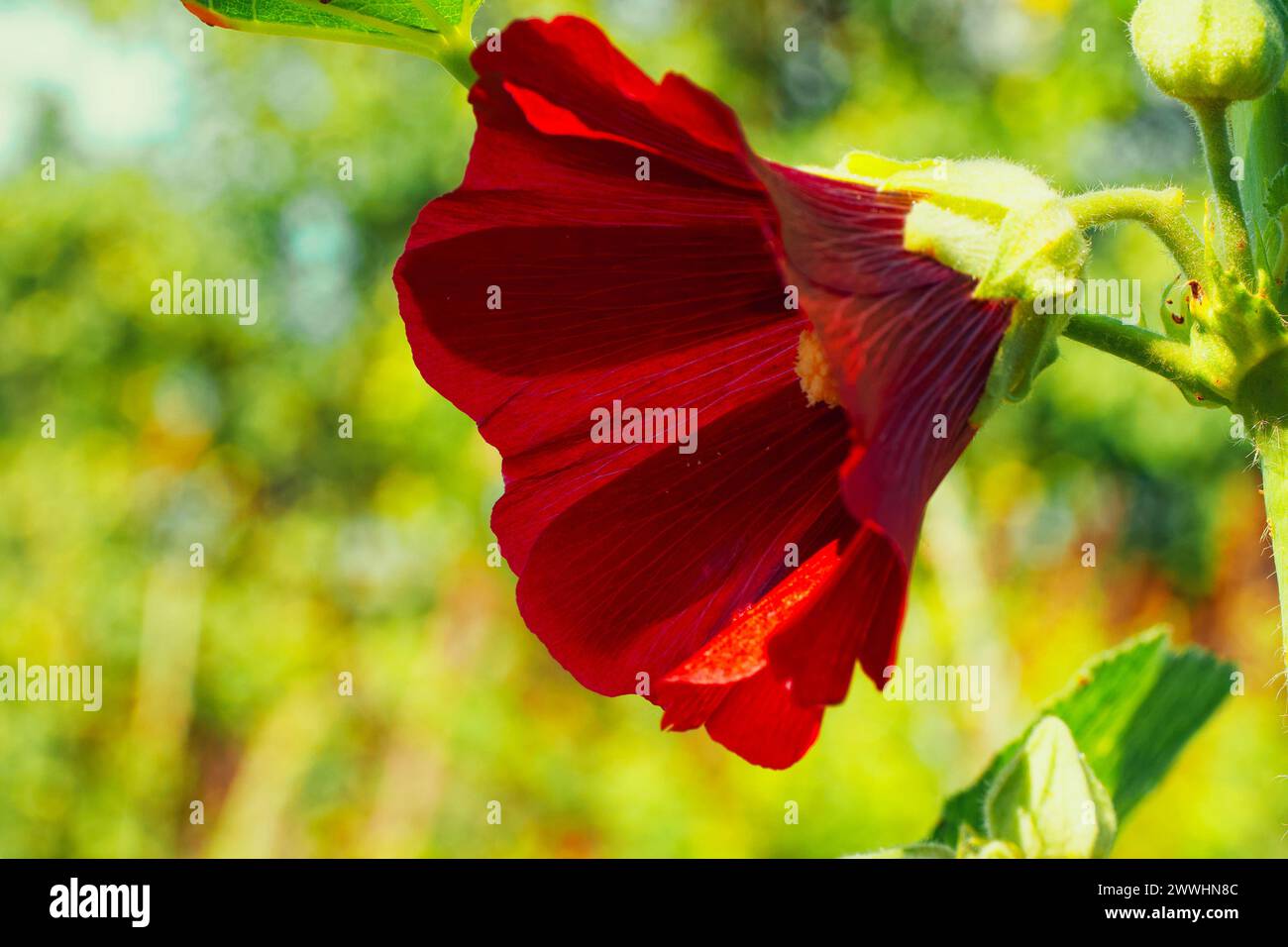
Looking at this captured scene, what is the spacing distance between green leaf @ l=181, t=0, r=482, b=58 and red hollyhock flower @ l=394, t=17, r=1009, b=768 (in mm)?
53

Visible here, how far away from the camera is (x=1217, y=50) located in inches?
17.6

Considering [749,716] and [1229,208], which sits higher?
[1229,208]

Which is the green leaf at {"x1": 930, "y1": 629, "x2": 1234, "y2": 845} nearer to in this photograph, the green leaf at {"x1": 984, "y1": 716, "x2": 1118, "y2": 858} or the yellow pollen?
the green leaf at {"x1": 984, "y1": 716, "x2": 1118, "y2": 858}

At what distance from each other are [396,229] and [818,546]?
5.63 m

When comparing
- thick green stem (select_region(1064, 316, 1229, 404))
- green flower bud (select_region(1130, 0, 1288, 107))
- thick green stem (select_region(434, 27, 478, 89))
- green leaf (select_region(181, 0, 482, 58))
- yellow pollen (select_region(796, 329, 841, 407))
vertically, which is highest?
green leaf (select_region(181, 0, 482, 58))

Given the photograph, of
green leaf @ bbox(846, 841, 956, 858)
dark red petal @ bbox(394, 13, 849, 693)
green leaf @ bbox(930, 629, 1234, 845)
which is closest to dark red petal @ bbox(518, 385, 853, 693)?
dark red petal @ bbox(394, 13, 849, 693)

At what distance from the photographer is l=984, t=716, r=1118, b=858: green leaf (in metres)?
0.59

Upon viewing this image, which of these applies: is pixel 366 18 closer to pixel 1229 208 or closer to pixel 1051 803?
pixel 1229 208

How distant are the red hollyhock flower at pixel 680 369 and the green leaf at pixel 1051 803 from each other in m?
0.14

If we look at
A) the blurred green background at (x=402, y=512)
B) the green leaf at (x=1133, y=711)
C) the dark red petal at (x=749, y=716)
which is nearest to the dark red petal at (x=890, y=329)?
the dark red petal at (x=749, y=716)

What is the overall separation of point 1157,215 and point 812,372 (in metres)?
0.16

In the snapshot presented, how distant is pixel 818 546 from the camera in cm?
55

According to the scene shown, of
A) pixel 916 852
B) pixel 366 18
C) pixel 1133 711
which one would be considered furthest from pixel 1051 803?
pixel 366 18
